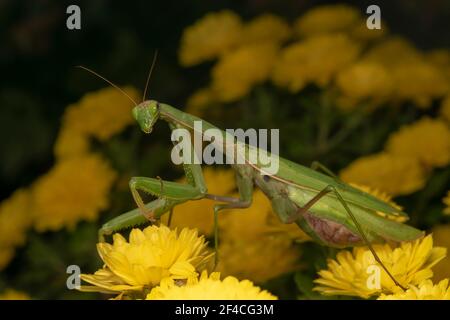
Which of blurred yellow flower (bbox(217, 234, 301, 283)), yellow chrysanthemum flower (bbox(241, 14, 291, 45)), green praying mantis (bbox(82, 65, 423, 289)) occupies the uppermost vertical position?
yellow chrysanthemum flower (bbox(241, 14, 291, 45))

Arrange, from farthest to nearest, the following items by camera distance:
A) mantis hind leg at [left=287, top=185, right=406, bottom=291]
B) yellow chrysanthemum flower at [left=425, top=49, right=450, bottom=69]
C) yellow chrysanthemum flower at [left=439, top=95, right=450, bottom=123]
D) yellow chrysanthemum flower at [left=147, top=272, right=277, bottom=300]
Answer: yellow chrysanthemum flower at [left=425, top=49, right=450, bottom=69], yellow chrysanthemum flower at [left=439, top=95, right=450, bottom=123], mantis hind leg at [left=287, top=185, right=406, bottom=291], yellow chrysanthemum flower at [left=147, top=272, right=277, bottom=300]

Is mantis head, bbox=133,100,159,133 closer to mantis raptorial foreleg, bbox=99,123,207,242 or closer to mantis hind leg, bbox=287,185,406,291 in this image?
mantis raptorial foreleg, bbox=99,123,207,242

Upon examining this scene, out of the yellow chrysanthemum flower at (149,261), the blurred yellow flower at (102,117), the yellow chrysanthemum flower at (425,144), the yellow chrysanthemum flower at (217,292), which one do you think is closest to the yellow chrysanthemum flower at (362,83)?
the yellow chrysanthemum flower at (425,144)

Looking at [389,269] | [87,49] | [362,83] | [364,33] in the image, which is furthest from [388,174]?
[87,49]

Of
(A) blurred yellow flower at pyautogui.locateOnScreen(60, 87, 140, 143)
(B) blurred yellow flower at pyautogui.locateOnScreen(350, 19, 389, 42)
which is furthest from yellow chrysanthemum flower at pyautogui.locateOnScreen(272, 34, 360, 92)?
(A) blurred yellow flower at pyautogui.locateOnScreen(60, 87, 140, 143)

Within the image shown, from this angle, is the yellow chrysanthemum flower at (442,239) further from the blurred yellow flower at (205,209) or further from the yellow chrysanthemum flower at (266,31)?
the yellow chrysanthemum flower at (266,31)

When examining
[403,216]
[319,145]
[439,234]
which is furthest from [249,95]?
[403,216]
